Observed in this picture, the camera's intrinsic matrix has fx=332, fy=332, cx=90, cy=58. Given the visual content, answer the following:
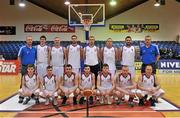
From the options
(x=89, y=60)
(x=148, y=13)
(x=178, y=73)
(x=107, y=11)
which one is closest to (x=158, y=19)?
(x=148, y=13)

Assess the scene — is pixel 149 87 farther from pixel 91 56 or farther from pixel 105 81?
pixel 91 56

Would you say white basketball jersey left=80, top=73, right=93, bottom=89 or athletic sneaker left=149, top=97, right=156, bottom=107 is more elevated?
white basketball jersey left=80, top=73, right=93, bottom=89

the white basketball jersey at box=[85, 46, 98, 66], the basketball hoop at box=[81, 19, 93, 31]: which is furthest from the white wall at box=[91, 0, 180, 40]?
the white basketball jersey at box=[85, 46, 98, 66]

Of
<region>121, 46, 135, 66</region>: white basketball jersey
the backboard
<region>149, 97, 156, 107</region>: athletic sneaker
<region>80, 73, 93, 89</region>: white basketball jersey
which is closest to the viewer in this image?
<region>149, 97, 156, 107</region>: athletic sneaker

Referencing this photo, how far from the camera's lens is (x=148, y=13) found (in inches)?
970

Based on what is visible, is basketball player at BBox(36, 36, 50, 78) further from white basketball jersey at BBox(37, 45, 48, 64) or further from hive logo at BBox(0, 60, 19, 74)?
hive logo at BBox(0, 60, 19, 74)

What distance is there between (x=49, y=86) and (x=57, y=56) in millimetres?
1011

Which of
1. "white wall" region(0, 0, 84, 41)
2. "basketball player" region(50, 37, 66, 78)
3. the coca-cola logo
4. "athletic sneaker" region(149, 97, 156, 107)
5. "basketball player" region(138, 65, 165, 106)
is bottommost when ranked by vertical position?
"athletic sneaker" region(149, 97, 156, 107)

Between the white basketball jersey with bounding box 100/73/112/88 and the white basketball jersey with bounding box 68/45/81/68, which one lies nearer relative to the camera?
the white basketball jersey with bounding box 100/73/112/88

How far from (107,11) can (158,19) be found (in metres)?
4.51

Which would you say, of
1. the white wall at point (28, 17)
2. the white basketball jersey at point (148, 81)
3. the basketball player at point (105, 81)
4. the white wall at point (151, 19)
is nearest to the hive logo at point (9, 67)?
the white wall at point (28, 17)

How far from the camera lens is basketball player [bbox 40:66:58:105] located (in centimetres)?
852

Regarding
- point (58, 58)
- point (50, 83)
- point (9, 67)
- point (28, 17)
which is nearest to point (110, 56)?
point (58, 58)

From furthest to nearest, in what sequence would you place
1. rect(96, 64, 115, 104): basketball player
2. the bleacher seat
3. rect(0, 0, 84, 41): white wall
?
rect(0, 0, 84, 41): white wall < the bleacher seat < rect(96, 64, 115, 104): basketball player
